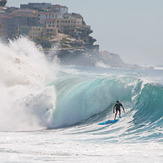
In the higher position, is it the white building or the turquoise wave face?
the white building

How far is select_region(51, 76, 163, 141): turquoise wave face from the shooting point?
14992 mm

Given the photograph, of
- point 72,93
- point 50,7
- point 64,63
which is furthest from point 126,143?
point 50,7

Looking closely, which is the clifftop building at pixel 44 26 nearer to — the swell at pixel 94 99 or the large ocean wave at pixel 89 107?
the large ocean wave at pixel 89 107

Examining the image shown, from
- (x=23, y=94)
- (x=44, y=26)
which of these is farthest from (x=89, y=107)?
(x=44, y=26)

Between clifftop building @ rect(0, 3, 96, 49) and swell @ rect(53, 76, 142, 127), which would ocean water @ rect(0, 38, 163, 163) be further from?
clifftop building @ rect(0, 3, 96, 49)

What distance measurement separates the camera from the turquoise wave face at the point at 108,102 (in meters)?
15.0

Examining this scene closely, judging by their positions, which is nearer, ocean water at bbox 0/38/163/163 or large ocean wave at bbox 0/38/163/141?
ocean water at bbox 0/38/163/163

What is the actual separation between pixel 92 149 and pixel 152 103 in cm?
645

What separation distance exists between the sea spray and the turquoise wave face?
67 cm

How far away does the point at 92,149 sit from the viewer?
10219 mm

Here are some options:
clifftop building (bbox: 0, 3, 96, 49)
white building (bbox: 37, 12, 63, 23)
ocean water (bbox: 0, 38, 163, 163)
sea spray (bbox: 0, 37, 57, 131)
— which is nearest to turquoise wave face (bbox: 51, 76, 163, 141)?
ocean water (bbox: 0, 38, 163, 163)

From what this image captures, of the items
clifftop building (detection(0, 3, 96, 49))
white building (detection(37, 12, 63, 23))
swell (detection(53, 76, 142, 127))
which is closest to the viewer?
swell (detection(53, 76, 142, 127))

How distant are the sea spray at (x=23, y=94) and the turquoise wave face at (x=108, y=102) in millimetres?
670

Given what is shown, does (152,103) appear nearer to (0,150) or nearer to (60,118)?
(60,118)
